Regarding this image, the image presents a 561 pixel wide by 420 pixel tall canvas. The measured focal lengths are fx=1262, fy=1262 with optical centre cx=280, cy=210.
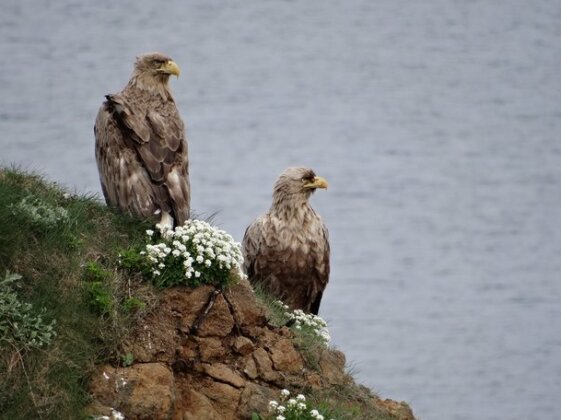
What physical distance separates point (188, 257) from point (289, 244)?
11.5 feet

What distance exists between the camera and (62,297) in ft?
28.9

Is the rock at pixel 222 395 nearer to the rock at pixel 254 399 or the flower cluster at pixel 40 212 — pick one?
the rock at pixel 254 399

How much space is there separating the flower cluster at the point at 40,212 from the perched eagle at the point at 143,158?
35.4 inches

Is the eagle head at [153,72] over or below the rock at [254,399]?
over

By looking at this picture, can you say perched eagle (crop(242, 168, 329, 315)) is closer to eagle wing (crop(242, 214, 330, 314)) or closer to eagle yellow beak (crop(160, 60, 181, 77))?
eagle wing (crop(242, 214, 330, 314))

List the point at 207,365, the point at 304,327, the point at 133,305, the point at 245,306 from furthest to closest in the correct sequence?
1. the point at 304,327
2. the point at 245,306
3. the point at 207,365
4. the point at 133,305

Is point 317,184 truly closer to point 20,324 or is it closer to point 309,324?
point 309,324

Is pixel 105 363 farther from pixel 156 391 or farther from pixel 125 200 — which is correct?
pixel 125 200

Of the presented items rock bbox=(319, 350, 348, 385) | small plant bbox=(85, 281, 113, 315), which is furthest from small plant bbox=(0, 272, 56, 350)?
rock bbox=(319, 350, 348, 385)

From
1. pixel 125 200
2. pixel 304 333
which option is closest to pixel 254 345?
pixel 304 333

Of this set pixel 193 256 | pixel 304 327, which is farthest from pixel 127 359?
pixel 304 327

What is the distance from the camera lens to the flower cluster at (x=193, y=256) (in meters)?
9.38

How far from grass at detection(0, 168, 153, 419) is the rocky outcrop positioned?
172 mm

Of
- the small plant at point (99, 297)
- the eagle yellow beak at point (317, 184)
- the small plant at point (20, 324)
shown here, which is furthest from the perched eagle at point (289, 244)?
the small plant at point (20, 324)
